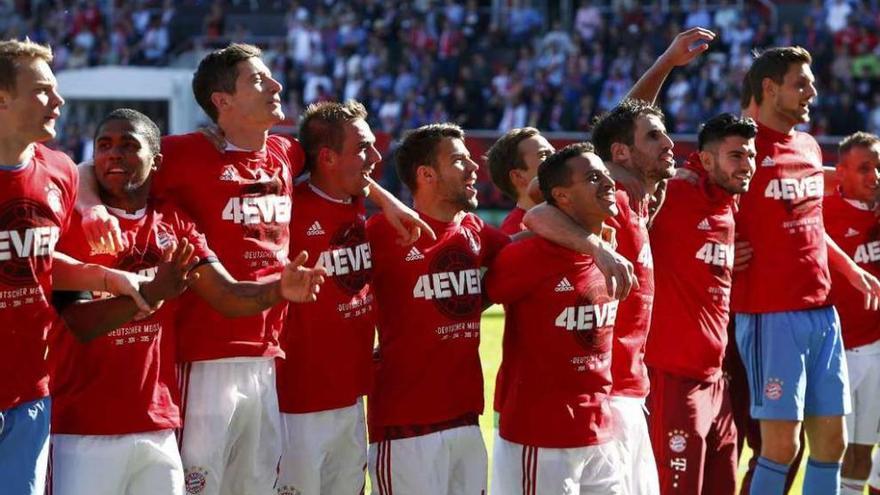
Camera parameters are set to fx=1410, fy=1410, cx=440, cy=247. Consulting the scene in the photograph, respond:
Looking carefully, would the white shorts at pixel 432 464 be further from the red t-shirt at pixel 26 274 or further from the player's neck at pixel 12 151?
the player's neck at pixel 12 151

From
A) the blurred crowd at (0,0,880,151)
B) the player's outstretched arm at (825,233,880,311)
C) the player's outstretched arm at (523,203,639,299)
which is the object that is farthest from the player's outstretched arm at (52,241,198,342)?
the blurred crowd at (0,0,880,151)

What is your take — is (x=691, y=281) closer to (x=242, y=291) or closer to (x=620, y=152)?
(x=620, y=152)

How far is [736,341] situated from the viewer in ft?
27.5

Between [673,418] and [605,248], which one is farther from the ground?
[605,248]

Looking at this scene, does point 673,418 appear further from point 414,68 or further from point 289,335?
point 414,68

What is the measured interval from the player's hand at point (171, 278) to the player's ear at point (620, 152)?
2596 mm

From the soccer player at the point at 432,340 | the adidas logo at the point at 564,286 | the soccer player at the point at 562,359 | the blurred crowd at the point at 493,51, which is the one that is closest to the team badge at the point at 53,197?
the soccer player at the point at 432,340

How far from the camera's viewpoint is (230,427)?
631 cm

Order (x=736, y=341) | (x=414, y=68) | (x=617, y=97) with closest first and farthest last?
(x=736, y=341) → (x=617, y=97) → (x=414, y=68)

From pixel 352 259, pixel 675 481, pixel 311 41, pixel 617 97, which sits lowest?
pixel 675 481

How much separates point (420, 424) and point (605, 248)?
47.3 inches

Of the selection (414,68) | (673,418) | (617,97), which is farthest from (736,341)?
(414,68)

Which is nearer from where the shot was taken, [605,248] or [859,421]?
[605,248]

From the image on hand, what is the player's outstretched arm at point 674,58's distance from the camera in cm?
779
